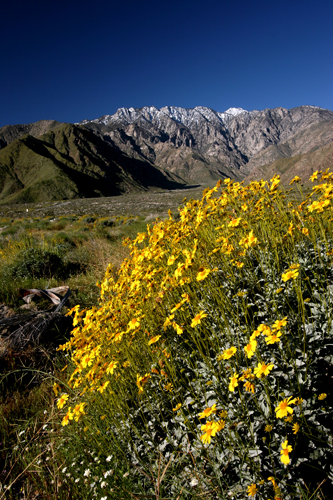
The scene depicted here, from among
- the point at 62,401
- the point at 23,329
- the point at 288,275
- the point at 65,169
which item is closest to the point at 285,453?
the point at 288,275

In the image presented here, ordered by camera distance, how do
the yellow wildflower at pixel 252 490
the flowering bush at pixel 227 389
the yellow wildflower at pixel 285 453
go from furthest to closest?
the flowering bush at pixel 227 389 < the yellow wildflower at pixel 252 490 < the yellow wildflower at pixel 285 453

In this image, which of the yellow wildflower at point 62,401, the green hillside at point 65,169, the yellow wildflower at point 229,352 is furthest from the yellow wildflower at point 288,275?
the green hillside at point 65,169

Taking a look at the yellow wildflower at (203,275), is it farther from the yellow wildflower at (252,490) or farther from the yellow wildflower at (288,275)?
the yellow wildflower at (252,490)

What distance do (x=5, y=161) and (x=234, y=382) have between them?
14815 centimetres

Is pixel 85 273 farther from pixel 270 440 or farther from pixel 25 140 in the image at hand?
pixel 25 140

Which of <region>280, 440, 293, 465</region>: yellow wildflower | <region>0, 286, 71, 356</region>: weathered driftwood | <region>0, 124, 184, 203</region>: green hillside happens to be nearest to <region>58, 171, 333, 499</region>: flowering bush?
<region>280, 440, 293, 465</region>: yellow wildflower

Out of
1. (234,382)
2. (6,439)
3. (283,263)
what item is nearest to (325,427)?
(234,382)

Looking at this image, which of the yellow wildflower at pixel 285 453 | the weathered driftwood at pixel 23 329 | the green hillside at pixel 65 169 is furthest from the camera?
the green hillside at pixel 65 169

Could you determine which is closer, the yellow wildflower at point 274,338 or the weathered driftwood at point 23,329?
the yellow wildflower at point 274,338

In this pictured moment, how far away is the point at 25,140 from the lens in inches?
5162

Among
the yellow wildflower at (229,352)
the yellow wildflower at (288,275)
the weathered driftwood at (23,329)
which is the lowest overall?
the weathered driftwood at (23,329)

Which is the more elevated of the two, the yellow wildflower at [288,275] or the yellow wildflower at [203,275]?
the yellow wildflower at [203,275]

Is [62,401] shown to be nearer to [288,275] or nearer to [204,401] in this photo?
[204,401]

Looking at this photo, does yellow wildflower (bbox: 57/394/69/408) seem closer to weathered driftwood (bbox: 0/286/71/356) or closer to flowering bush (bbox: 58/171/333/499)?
flowering bush (bbox: 58/171/333/499)
